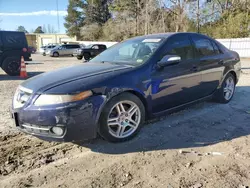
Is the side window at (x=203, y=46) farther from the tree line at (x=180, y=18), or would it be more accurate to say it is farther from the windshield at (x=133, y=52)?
the tree line at (x=180, y=18)

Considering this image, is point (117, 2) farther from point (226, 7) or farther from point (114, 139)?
point (114, 139)

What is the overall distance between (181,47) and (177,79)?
25.3 inches

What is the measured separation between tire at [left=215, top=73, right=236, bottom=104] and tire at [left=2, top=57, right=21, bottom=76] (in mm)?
8876

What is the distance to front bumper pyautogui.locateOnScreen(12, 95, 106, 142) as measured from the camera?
273 cm

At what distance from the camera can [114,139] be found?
324cm

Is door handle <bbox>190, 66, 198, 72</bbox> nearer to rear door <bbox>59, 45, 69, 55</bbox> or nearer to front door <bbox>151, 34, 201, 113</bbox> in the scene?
front door <bbox>151, 34, 201, 113</bbox>

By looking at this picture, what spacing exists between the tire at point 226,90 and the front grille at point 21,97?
12.7 ft

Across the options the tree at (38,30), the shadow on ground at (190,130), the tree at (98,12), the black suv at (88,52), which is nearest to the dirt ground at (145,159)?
the shadow on ground at (190,130)

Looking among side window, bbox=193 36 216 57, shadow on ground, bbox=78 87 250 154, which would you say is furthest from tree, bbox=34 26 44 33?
shadow on ground, bbox=78 87 250 154

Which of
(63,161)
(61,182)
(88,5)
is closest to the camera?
(61,182)

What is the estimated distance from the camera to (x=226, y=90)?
17.2 ft

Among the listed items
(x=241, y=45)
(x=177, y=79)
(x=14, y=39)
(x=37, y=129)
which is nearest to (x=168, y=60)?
(x=177, y=79)

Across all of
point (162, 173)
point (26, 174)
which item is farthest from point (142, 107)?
point (26, 174)

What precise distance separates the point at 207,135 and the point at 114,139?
1482 millimetres
